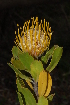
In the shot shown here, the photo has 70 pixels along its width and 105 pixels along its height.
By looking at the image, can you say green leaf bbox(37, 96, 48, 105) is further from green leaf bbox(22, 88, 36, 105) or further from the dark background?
the dark background

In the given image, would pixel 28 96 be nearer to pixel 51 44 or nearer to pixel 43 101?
pixel 43 101

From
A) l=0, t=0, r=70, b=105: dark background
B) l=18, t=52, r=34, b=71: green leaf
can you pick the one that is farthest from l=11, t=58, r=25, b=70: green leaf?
l=0, t=0, r=70, b=105: dark background

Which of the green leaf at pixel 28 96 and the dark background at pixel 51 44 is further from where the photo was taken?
the dark background at pixel 51 44

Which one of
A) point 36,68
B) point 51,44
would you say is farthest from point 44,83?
point 51,44

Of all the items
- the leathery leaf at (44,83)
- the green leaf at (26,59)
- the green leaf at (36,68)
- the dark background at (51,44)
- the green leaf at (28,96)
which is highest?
the dark background at (51,44)

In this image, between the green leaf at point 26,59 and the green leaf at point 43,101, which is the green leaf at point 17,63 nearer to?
the green leaf at point 26,59

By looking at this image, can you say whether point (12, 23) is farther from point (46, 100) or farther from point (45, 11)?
point (46, 100)

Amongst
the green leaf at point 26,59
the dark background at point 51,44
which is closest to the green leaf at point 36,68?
the green leaf at point 26,59

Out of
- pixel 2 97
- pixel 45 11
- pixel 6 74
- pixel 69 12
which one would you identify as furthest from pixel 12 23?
pixel 2 97
